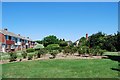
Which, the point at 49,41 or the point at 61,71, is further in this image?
the point at 49,41

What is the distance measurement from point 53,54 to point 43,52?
1.59 meters

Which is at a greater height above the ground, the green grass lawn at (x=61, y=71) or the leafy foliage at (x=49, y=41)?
the leafy foliage at (x=49, y=41)

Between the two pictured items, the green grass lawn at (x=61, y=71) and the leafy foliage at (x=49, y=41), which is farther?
the leafy foliage at (x=49, y=41)

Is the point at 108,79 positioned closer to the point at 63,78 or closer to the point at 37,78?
the point at 63,78

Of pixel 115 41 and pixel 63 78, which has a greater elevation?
pixel 115 41

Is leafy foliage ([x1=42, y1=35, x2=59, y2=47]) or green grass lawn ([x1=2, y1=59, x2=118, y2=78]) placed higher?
leafy foliage ([x1=42, y1=35, x2=59, y2=47])

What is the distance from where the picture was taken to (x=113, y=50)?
39.4 metres

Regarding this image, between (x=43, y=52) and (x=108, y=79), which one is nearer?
(x=108, y=79)

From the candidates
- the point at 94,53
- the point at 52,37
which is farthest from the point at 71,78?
the point at 52,37

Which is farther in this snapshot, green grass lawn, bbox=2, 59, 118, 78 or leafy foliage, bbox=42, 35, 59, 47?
leafy foliage, bbox=42, 35, 59, 47

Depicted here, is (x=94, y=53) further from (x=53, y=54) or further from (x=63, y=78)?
(x=63, y=78)

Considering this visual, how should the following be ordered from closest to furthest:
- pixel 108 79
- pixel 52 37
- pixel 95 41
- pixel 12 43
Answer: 1. pixel 108 79
2. pixel 95 41
3. pixel 12 43
4. pixel 52 37

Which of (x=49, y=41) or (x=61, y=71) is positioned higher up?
(x=49, y=41)

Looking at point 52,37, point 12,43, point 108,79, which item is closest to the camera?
point 108,79
